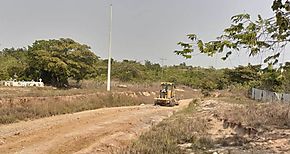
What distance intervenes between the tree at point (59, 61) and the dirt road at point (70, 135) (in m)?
22.5

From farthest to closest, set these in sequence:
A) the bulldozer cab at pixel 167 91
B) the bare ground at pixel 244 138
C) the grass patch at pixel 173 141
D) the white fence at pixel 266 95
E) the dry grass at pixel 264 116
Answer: the bulldozer cab at pixel 167 91 → the white fence at pixel 266 95 → the dry grass at pixel 264 116 → the bare ground at pixel 244 138 → the grass patch at pixel 173 141

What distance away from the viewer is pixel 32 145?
43.6 ft

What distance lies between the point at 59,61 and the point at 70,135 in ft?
93.2

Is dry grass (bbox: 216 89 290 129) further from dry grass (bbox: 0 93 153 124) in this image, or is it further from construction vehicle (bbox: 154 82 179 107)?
construction vehicle (bbox: 154 82 179 107)

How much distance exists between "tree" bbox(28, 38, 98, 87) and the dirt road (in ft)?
73.8

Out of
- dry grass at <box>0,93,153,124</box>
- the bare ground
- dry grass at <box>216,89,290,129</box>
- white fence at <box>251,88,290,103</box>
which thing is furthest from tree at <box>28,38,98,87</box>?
the bare ground

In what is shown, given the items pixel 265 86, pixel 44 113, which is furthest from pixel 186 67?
pixel 44 113

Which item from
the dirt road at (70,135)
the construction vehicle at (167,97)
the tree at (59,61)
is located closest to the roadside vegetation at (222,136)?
the dirt road at (70,135)

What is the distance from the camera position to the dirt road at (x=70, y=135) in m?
13.0

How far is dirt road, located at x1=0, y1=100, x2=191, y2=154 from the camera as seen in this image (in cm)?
1301

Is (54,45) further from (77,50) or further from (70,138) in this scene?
(70,138)

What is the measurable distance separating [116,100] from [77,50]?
12665 mm

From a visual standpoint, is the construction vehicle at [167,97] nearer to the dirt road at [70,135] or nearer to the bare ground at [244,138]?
the dirt road at [70,135]

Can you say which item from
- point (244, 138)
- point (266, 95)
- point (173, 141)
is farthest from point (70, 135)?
point (266, 95)
